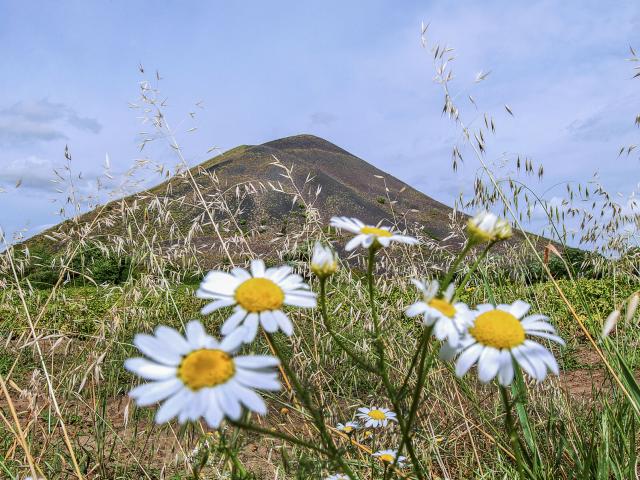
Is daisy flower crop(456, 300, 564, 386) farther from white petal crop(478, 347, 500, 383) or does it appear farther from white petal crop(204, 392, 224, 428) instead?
white petal crop(204, 392, 224, 428)

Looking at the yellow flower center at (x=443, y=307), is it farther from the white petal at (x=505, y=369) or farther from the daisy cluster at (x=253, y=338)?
the white petal at (x=505, y=369)

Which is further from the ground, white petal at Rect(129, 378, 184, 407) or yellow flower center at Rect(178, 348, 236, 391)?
yellow flower center at Rect(178, 348, 236, 391)

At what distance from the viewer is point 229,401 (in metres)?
0.64

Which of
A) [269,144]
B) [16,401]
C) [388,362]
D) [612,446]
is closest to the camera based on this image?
[612,446]

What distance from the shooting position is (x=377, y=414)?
1992 mm

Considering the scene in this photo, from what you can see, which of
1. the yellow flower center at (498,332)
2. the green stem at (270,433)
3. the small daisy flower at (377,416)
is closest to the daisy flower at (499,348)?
the yellow flower center at (498,332)

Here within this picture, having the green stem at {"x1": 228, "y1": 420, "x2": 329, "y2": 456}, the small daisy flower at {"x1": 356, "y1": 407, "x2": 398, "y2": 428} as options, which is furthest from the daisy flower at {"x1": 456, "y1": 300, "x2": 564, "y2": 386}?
the small daisy flower at {"x1": 356, "y1": 407, "x2": 398, "y2": 428}

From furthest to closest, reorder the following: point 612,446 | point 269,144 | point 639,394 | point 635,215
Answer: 1. point 269,144
2. point 635,215
3. point 612,446
4. point 639,394

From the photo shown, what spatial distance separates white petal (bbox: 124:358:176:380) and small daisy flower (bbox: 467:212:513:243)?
51 centimetres

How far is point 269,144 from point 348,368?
53.5ft

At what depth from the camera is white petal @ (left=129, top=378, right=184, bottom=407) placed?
0.64m

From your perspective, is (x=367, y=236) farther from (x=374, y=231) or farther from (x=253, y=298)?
(x=253, y=298)

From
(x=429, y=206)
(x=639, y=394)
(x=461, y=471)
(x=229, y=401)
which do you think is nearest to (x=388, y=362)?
(x=461, y=471)

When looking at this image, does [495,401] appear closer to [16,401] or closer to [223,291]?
[223,291]
